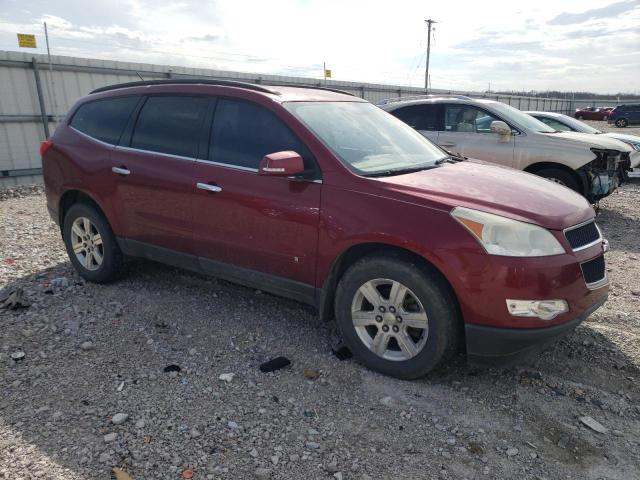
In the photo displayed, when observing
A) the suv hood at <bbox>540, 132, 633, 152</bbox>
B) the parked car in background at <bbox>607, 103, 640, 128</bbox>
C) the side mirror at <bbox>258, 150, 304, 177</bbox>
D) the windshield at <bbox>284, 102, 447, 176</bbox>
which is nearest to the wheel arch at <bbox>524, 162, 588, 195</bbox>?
the suv hood at <bbox>540, 132, 633, 152</bbox>

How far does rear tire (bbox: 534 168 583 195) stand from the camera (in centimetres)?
748

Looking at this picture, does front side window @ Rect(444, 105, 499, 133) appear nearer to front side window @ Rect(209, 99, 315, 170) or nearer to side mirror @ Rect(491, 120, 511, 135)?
side mirror @ Rect(491, 120, 511, 135)

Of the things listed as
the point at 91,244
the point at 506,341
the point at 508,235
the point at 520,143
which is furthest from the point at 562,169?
the point at 91,244

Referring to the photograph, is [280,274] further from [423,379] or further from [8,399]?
[8,399]

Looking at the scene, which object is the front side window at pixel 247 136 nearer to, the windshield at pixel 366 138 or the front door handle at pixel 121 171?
the windshield at pixel 366 138

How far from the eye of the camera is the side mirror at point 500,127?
7.48 meters

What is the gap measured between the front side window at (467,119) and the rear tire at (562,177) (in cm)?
109

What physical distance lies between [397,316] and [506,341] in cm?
66

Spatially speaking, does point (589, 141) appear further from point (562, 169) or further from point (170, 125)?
point (170, 125)

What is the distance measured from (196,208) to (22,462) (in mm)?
2049

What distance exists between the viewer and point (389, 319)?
3.19m

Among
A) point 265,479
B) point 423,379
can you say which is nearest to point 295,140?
point 423,379

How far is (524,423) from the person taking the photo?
9.44 ft

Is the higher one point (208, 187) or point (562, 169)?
point (208, 187)
